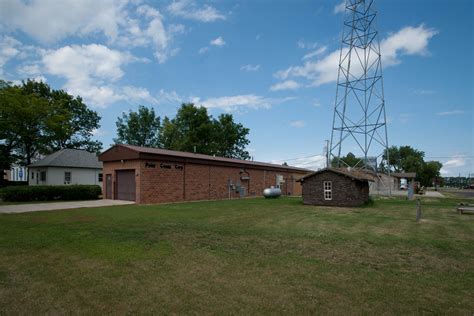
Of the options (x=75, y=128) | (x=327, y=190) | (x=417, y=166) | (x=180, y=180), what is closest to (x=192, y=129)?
(x=75, y=128)

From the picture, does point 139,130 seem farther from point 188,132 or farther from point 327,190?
point 327,190

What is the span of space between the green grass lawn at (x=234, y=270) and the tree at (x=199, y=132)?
1608 inches

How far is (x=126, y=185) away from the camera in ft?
72.8

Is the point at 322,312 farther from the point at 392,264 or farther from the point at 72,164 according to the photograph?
the point at 72,164

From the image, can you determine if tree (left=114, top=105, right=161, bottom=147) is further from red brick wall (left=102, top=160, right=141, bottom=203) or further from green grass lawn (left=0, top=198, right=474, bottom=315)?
green grass lawn (left=0, top=198, right=474, bottom=315)

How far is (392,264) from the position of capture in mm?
6078

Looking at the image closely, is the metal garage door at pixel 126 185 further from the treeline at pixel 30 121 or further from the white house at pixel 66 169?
the treeline at pixel 30 121

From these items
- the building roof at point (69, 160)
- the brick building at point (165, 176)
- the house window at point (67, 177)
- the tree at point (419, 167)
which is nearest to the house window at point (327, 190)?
the brick building at point (165, 176)

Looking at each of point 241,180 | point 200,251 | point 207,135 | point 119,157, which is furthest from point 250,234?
point 207,135

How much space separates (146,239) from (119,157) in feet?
50.6

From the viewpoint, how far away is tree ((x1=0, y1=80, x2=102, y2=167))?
3083 centimetres

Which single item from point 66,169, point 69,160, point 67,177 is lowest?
point 67,177

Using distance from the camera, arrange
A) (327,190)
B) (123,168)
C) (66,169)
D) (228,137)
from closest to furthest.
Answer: (327,190) → (123,168) → (66,169) → (228,137)

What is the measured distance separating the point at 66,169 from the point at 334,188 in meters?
26.1
